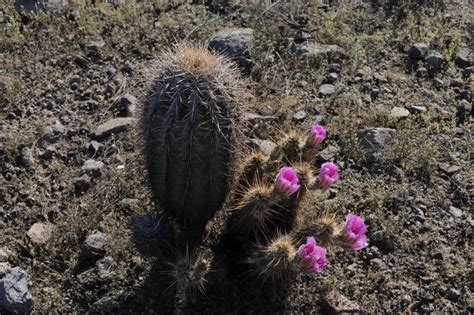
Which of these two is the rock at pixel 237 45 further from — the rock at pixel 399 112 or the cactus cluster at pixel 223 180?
the cactus cluster at pixel 223 180

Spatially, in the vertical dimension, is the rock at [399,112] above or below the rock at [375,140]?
above

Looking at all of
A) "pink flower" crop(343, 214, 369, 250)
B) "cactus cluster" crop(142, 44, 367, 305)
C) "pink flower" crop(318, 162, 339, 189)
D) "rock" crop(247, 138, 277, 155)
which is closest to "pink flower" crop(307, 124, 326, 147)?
"cactus cluster" crop(142, 44, 367, 305)

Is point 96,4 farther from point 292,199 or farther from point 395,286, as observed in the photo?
point 395,286

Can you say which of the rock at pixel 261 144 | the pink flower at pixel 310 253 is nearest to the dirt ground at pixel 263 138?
the rock at pixel 261 144

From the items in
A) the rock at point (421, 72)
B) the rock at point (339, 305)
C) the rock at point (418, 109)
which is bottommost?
the rock at point (339, 305)

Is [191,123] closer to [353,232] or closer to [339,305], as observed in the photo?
[353,232]

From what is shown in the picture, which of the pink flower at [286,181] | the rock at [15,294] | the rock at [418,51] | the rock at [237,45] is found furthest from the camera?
the rock at [418,51]

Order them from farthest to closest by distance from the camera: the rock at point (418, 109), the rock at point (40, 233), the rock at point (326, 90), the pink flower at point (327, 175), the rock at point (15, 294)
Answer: the rock at point (326, 90) < the rock at point (418, 109) < the rock at point (40, 233) < the rock at point (15, 294) < the pink flower at point (327, 175)
